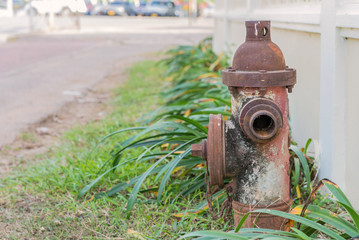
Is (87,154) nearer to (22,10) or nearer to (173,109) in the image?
(173,109)

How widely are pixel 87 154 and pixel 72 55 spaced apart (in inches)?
365

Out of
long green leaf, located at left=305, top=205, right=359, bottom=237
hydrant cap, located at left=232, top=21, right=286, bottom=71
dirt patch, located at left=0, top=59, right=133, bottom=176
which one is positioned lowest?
dirt patch, located at left=0, top=59, right=133, bottom=176

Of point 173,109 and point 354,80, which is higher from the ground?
point 354,80

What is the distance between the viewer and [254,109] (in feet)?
6.84

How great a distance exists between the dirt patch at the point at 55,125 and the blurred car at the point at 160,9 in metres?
36.6

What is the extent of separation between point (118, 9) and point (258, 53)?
141 feet

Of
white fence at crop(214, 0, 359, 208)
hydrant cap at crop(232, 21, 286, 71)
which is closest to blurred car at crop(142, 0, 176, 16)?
white fence at crop(214, 0, 359, 208)

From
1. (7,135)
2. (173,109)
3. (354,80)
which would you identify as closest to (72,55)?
(7,135)

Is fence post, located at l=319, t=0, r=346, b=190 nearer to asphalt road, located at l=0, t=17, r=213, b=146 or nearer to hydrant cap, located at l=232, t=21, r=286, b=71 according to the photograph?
hydrant cap, located at l=232, t=21, r=286, b=71

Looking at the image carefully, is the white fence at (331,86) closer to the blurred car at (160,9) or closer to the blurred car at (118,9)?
the blurred car at (160,9)

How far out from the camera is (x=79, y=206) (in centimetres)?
268

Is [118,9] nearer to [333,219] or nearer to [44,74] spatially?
[44,74]

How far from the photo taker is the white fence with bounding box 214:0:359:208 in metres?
2.47

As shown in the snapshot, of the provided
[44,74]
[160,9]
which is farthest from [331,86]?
[160,9]
